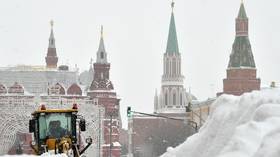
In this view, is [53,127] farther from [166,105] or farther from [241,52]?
[166,105]

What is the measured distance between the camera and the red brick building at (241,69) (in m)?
145

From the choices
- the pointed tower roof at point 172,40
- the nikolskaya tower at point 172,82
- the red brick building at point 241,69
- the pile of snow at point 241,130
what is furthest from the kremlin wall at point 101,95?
the pile of snow at point 241,130

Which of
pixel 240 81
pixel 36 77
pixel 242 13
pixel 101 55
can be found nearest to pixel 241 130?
pixel 36 77

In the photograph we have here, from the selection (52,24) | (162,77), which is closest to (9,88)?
(52,24)

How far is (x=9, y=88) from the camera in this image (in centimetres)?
12319

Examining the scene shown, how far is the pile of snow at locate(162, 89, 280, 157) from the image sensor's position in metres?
15.8

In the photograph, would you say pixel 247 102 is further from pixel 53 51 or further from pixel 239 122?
pixel 53 51

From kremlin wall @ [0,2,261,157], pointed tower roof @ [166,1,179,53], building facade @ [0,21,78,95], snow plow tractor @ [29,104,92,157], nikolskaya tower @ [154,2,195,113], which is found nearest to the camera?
snow plow tractor @ [29,104,92,157]

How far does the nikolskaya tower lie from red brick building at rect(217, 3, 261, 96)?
3129cm

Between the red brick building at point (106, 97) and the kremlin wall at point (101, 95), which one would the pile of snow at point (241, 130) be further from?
the red brick building at point (106, 97)

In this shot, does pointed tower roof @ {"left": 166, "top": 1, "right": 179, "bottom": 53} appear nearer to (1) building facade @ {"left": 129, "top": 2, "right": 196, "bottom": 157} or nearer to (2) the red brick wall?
(1) building facade @ {"left": 129, "top": 2, "right": 196, "bottom": 157}

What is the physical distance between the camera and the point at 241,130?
55.9 ft

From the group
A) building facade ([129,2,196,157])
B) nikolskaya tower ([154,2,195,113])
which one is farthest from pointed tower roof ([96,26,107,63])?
nikolskaya tower ([154,2,195,113])

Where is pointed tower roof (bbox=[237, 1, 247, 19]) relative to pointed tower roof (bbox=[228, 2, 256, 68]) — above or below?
above
